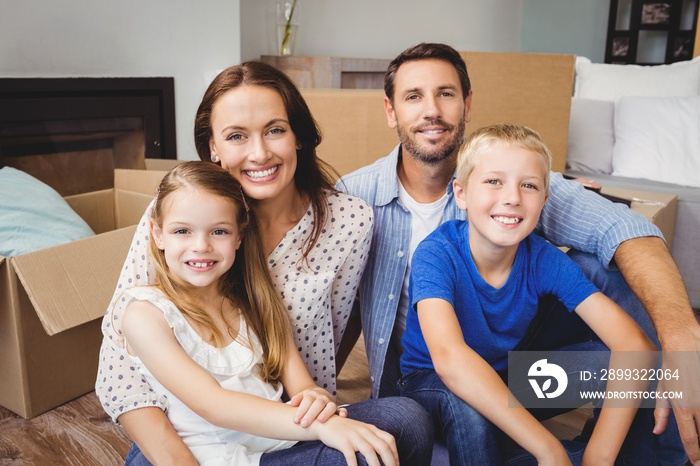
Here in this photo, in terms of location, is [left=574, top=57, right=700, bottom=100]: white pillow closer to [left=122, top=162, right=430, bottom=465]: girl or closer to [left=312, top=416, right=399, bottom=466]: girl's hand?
[left=122, top=162, right=430, bottom=465]: girl

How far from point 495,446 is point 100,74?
6.46 feet

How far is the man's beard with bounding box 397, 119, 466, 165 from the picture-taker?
1445 mm

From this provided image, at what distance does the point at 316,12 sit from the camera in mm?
3463

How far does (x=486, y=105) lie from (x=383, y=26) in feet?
5.81

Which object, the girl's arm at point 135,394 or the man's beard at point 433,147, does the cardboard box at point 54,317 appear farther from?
the man's beard at point 433,147

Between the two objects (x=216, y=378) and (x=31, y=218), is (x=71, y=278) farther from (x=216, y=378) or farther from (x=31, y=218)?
(x=216, y=378)

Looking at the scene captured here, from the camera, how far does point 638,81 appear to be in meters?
3.10

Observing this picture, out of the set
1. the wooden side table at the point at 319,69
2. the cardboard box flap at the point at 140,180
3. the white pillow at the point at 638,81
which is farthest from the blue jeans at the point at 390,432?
the white pillow at the point at 638,81

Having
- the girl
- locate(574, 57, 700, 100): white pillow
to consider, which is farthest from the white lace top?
locate(574, 57, 700, 100): white pillow

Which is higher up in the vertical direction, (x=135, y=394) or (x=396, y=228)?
(x=396, y=228)

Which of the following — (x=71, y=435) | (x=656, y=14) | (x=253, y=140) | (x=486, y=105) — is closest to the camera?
(x=253, y=140)

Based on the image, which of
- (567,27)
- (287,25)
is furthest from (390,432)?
(567,27)

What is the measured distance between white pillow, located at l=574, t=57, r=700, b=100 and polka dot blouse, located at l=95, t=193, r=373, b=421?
2239mm

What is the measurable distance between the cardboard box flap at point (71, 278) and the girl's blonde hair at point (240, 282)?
21.5 inches
